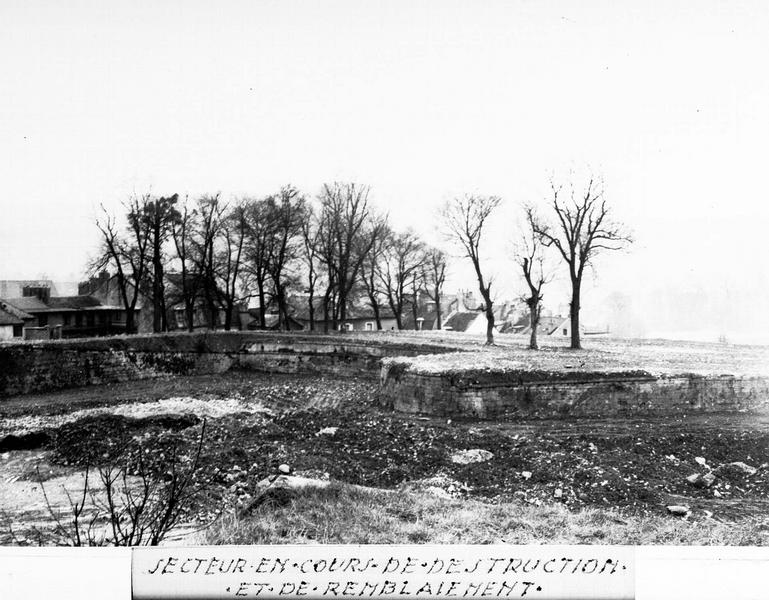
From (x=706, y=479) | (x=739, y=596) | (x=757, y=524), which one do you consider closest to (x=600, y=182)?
(x=706, y=479)

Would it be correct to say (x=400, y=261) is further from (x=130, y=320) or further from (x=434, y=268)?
(x=130, y=320)

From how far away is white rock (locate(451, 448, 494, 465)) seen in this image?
6516 mm

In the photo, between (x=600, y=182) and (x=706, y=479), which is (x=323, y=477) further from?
(x=600, y=182)

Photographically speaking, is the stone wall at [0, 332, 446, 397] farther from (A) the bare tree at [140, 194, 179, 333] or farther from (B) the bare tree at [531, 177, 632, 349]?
(B) the bare tree at [531, 177, 632, 349]

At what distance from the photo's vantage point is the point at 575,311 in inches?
403

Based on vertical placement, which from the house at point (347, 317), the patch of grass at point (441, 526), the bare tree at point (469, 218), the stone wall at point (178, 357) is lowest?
the patch of grass at point (441, 526)

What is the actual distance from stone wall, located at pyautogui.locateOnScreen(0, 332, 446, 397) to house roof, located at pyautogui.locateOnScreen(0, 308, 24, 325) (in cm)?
81

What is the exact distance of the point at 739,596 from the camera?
3.88m

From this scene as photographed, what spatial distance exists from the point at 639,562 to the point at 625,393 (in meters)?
4.72

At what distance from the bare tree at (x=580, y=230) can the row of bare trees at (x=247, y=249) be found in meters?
2.00

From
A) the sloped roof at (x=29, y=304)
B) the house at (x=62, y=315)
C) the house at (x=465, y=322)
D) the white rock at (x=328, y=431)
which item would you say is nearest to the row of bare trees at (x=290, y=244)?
the house at (x=62, y=315)

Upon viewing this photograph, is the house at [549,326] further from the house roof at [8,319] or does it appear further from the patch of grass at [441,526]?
the house roof at [8,319]

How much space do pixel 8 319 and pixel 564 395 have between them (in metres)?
7.92

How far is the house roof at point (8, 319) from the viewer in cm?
634
